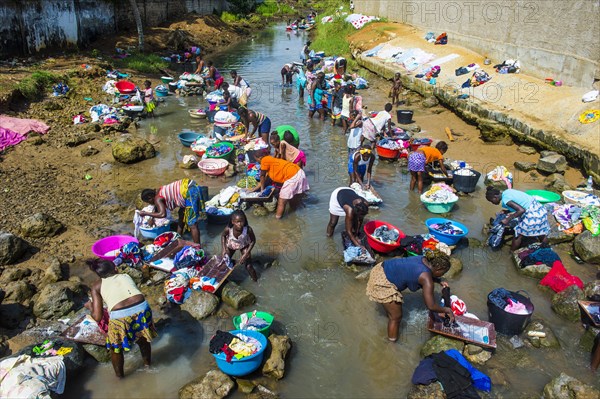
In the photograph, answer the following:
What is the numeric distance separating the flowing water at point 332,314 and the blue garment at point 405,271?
1.09 metres

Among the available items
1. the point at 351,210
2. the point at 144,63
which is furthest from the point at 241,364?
the point at 144,63

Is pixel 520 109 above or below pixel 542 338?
above

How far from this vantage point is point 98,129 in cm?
1353

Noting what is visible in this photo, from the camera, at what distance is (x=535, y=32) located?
46.5 ft

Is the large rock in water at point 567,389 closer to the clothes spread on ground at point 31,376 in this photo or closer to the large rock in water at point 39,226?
the clothes spread on ground at point 31,376

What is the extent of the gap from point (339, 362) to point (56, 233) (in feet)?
19.6

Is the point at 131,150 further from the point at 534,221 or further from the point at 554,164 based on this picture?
the point at 554,164

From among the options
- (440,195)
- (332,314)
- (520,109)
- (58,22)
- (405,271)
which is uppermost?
(58,22)

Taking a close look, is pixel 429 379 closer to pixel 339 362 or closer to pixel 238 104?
pixel 339 362

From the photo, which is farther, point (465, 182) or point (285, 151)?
point (465, 182)

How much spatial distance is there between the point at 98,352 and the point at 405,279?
4.16 m

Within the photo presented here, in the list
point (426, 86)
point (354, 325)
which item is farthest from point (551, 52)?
point (354, 325)

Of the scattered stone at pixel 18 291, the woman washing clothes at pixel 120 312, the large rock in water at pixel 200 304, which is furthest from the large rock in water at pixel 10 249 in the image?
the large rock in water at pixel 200 304

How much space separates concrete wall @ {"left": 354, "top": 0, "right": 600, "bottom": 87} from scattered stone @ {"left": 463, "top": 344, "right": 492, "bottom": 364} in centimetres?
990
